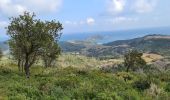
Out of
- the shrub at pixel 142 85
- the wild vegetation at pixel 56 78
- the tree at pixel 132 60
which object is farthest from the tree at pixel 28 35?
the tree at pixel 132 60

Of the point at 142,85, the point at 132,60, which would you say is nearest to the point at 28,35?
the point at 142,85

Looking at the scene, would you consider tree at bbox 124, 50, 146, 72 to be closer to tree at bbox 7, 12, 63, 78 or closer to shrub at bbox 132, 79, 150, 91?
tree at bbox 7, 12, 63, 78

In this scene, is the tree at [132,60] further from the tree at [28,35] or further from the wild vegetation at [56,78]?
the tree at [28,35]

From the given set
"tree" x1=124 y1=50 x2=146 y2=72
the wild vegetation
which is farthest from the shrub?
"tree" x1=124 y1=50 x2=146 y2=72

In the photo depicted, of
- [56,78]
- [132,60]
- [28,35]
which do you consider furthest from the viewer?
[132,60]

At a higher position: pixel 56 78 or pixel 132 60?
pixel 56 78

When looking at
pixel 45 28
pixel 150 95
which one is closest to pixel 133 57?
pixel 45 28

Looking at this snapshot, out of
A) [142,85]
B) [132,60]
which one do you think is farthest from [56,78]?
[132,60]

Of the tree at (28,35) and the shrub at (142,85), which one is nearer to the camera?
the shrub at (142,85)

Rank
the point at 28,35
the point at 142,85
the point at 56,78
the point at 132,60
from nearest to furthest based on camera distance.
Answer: the point at 142,85 → the point at 56,78 → the point at 28,35 → the point at 132,60

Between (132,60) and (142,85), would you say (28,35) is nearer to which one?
(142,85)

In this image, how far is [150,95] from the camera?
2552 cm

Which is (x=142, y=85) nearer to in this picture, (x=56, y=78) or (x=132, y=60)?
(x=56, y=78)

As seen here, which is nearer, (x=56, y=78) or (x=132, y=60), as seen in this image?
(x=56, y=78)
